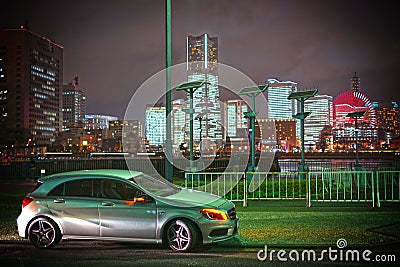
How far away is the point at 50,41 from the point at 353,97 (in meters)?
148

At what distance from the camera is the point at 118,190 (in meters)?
9.20

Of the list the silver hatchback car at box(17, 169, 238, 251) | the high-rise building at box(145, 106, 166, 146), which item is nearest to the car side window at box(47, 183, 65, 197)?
the silver hatchback car at box(17, 169, 238, 251)

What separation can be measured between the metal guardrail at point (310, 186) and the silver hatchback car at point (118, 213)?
5569mm

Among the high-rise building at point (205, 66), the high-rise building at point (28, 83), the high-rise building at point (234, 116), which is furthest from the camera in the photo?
the high-rise building at point (28, 83)

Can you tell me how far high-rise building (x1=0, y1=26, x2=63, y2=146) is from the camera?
6540 inches

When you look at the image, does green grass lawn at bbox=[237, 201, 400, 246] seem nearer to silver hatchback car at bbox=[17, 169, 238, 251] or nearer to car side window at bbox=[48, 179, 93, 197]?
silver hatchback car at bbox=[17, 169, 238, 251]

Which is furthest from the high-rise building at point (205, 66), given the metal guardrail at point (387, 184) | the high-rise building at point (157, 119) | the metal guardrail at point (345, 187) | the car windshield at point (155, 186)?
the car windshield at point (155, 186)

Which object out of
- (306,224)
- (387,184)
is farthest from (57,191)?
(387,184)

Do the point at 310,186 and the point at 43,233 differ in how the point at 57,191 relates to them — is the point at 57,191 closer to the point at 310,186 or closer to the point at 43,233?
the point at 43,233

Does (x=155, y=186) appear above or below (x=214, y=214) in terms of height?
above

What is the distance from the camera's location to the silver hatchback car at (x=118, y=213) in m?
8.53

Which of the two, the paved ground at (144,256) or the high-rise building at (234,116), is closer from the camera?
the paved ground at (144,256)

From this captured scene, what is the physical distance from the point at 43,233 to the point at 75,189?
1.09m

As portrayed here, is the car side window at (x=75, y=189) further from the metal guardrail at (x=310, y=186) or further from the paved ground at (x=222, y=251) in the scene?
the metal guardrail at (x=310, y=186)
